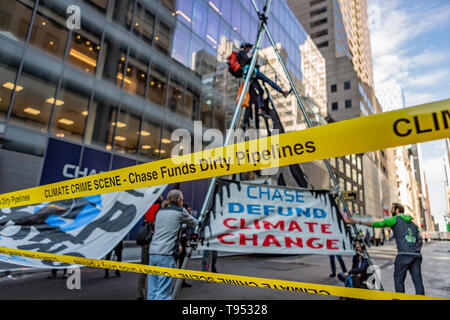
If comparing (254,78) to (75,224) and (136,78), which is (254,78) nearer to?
(75,224)

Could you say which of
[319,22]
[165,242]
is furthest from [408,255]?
[319,22]

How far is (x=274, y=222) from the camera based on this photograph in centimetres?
415

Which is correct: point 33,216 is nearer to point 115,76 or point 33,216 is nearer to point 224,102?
point 115,76

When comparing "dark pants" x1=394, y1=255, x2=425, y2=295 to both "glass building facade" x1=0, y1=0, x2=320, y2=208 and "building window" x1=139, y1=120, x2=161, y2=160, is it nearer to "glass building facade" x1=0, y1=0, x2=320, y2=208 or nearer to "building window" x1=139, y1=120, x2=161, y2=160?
"glass building facade" x1=0, y1=0, x2=320, y2=208

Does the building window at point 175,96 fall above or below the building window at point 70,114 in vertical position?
above

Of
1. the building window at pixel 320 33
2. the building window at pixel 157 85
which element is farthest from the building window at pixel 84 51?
the building window at pixel 320 33

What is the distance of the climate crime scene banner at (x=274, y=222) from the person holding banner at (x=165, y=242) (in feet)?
1.53

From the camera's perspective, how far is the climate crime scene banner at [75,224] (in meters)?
4.29

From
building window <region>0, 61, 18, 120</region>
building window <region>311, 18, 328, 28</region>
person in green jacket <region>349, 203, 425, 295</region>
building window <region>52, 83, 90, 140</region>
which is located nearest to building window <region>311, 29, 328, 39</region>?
building window <region>311, 18, 328, 28</region>

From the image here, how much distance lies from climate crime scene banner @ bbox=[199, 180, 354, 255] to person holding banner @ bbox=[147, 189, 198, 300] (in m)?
0.47

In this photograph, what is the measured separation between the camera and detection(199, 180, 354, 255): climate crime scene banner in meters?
4.00

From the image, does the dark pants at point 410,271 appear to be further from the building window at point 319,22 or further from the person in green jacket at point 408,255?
the building window at point 319,22
